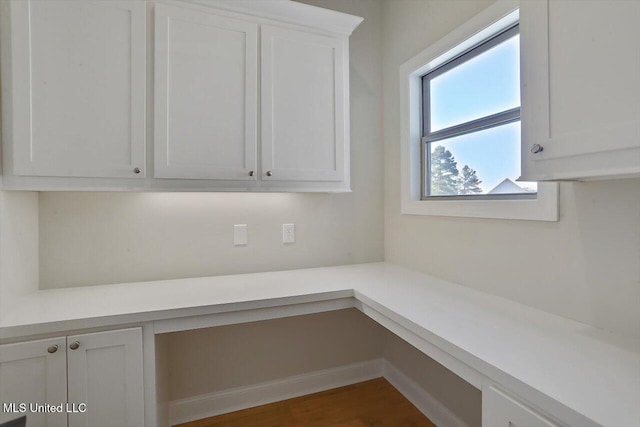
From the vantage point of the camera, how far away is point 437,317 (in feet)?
4.10

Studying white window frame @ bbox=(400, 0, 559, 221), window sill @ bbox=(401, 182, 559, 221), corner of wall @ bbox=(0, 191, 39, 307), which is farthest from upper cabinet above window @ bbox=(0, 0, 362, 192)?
window sill @ bbox=(401, 182, 559, 221)

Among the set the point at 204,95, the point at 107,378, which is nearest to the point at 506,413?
the point at 107,378

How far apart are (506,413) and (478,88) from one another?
1.53 meters

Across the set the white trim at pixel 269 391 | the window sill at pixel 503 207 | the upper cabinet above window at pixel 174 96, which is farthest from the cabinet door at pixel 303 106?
the white trim at pixel 269 391

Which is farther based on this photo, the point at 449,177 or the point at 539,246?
the point at 449,177

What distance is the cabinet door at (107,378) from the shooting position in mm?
1229

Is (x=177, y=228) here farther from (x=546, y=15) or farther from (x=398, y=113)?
(x=546, y=15)

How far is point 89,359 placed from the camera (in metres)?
1.24

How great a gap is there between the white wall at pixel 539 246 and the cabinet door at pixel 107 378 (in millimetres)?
1589

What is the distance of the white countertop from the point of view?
2.63 feet

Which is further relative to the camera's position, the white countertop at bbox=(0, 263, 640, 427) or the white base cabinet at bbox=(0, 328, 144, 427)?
the white base cabinet at bbox=(0, 328, 144, 427)

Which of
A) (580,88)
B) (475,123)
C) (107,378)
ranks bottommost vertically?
(107,378)

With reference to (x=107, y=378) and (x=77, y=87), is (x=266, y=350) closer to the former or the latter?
(x=107, y=378)

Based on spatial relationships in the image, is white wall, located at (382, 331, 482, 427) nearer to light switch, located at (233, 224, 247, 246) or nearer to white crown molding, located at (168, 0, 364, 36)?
light switch, located at (233, 224, 247, 246)
